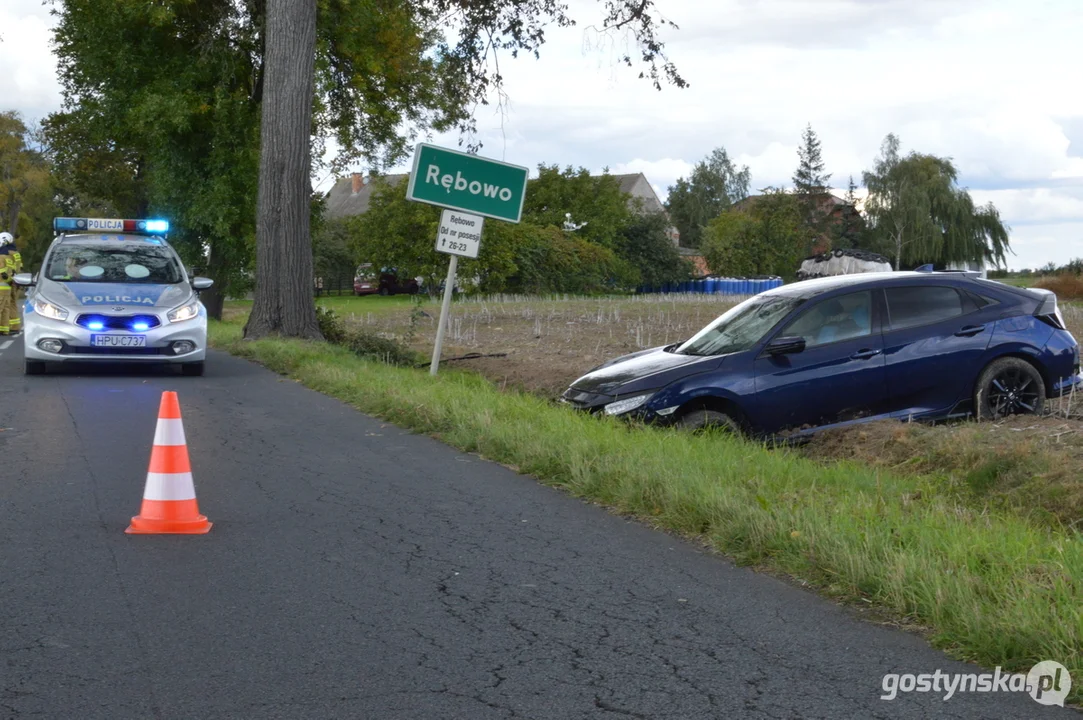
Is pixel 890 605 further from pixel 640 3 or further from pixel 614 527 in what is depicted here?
pixel 640 3

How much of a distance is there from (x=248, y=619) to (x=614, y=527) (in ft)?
8.32

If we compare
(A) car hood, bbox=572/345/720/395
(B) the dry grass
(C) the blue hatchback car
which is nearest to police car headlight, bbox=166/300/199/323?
(B) the dry grass

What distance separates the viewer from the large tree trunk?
2139 centimetres

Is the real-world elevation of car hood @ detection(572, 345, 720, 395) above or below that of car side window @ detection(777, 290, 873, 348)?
below

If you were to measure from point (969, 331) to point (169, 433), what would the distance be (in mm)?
6991

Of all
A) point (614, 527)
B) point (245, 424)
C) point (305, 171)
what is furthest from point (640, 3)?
point (614, 527)

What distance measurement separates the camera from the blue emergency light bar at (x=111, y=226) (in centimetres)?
1811

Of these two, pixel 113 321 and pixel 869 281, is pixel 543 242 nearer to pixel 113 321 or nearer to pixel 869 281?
pixel 113 321

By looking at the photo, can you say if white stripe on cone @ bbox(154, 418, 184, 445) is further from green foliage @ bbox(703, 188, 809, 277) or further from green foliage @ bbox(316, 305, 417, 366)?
green foliage @ bbox(703, 188, 809, 277)

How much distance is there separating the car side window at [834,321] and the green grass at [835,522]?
154 centimetres

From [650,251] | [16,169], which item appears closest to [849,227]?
[650,251]

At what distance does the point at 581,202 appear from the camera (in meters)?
78.4

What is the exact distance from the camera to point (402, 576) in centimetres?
587

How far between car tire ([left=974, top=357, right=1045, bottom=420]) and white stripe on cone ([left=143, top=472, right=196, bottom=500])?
22.6 ft
